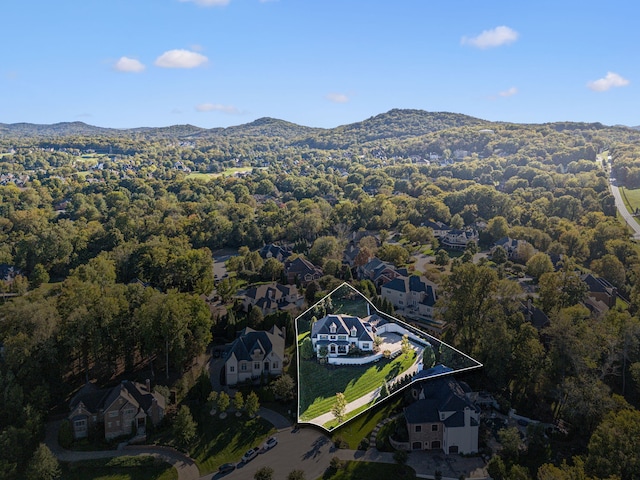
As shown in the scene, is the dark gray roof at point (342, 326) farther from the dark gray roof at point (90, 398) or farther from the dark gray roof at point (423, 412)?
the dark gray roof at point (90, 398)

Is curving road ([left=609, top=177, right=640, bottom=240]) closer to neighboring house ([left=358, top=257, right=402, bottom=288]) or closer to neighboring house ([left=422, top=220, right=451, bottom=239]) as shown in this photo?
neighboring house ([left=422, top=220, right=451, bottom=239])

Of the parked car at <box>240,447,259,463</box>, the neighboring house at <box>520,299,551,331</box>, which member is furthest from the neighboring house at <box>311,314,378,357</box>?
the neighboring house at <box>520,299,551,331</box>

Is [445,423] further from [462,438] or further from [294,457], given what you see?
[294,457]

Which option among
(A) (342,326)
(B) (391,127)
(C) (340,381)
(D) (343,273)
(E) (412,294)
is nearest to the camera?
(C) (340,381)

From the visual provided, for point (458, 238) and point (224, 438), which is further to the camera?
point (458, 238)

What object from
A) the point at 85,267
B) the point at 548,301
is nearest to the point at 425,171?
the point at 548,301

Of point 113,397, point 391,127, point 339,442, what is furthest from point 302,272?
point 391,127

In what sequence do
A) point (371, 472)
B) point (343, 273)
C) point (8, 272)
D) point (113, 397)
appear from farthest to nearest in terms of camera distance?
point (8, 272) → point (343, 273) → point (113, 397) → point (371, 472)
